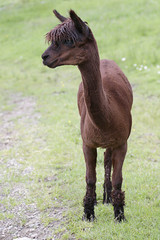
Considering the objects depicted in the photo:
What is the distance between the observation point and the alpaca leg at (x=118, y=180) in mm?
3996

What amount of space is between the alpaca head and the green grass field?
1.97m

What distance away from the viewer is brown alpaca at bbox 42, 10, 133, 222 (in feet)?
10.4

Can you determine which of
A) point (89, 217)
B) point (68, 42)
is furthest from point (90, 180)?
point (68, 42)

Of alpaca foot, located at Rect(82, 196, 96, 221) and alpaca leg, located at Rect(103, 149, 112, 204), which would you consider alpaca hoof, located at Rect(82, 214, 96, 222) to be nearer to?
alpaca foot, located at Rect(82, 196, 96, 221)

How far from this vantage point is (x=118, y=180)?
4062mm

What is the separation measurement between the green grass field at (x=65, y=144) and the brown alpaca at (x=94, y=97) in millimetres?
369

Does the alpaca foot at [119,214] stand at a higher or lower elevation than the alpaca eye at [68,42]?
lower

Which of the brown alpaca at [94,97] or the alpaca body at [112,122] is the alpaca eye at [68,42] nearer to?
the brown alpaca at [94,97]

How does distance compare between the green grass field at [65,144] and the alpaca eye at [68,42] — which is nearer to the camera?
the alpaca eye at [68,42]

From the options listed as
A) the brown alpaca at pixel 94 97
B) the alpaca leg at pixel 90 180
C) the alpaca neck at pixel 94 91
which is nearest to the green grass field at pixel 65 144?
the alpaca leg at pixel 90 180

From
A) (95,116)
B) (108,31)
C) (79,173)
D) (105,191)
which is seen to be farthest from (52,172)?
(108,31)

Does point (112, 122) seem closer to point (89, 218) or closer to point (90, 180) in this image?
point (90, 180)

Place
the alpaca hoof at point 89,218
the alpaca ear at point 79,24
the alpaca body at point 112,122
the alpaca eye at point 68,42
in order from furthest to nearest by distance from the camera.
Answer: the alpaca hoof at point 89,218
the alpaca body at point 112,122
the alpaca eye at point 68,42
the alpaca ear at point 79,24

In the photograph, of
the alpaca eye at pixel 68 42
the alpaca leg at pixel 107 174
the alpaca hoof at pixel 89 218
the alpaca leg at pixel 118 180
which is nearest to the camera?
the alpaca eye at pixel 68 42
